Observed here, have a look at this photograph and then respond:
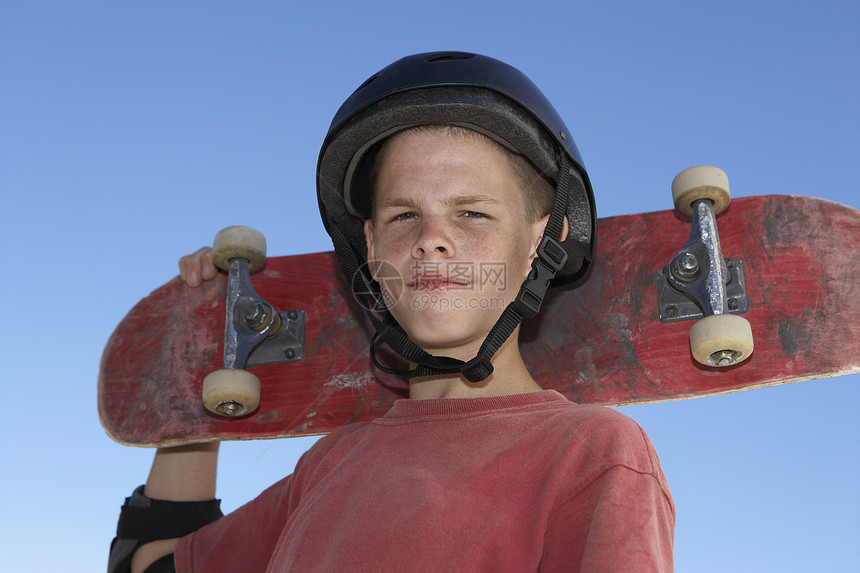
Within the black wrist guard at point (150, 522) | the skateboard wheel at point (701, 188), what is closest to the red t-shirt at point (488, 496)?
the black wrist guard at point (150, 522)

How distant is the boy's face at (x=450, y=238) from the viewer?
7.50 ft

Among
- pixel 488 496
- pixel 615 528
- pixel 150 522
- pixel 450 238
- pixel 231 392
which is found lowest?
pixel 615 528

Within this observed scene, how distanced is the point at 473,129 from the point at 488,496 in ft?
4.06

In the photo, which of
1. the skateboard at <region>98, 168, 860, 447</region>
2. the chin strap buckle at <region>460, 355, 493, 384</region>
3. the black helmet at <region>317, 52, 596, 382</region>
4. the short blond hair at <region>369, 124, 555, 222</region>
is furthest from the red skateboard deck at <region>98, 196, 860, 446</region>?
the chin strap buckle at <region>460, 355, 493, 384</region>

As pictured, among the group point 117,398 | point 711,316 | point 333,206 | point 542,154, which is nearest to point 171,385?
point 117,398

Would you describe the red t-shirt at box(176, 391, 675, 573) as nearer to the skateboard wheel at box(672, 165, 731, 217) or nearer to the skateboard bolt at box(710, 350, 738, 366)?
the skateboard bolt at box(710, 350, 738, 366)

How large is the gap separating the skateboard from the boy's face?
1.47 ft

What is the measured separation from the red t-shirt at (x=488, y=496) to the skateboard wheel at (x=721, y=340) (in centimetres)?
55

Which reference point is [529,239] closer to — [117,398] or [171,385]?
[171,385]

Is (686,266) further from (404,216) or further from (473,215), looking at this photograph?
(404,216)

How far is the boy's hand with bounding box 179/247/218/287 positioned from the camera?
3260 mm

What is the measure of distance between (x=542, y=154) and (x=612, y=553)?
1.43m

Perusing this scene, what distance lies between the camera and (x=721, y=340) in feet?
7.64

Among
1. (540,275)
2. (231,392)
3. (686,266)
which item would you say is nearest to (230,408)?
(231,392)
